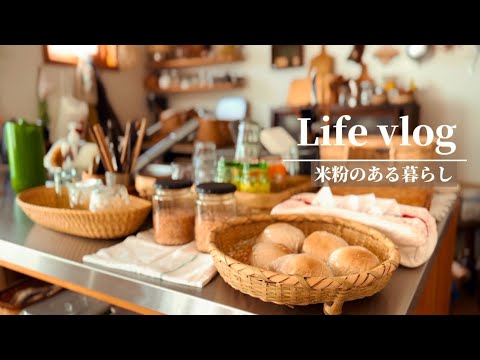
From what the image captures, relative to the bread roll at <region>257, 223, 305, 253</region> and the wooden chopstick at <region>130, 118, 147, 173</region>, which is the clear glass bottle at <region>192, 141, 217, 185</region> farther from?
the bread roll at <region>257, 223, 305, 253</region>

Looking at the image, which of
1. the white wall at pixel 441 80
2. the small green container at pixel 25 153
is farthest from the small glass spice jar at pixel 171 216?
the white wall at pixel 441 80

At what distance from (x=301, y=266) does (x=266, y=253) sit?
0.09 metres

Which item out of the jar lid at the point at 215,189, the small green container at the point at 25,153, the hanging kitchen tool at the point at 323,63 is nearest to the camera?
the jar lid at the point at 215,189

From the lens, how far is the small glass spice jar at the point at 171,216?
802mm

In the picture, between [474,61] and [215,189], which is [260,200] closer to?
[215,189]

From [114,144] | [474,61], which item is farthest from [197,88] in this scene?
[114,144]

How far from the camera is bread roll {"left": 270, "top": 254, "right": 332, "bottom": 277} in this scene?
1.85 ft

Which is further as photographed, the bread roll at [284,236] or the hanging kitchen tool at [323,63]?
the hanging kitchen tool at [323,63]

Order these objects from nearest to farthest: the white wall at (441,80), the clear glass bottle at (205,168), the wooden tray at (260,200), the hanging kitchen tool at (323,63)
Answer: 1. the wooden tray at (260,200)
2. the clear glass bottle at (205,168)
3. the white wall at (441,80)
4. the hanging kitchen tool at (323,63)

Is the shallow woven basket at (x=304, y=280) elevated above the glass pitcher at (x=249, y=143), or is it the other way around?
the glass pitcher at (x=249, y=143)

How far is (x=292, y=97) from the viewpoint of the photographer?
9.12 feet

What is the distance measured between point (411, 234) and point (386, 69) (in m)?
2.16

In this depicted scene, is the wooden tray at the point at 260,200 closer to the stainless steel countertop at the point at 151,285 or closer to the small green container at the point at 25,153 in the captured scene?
the stainless steel countertop at the point at 151,285
